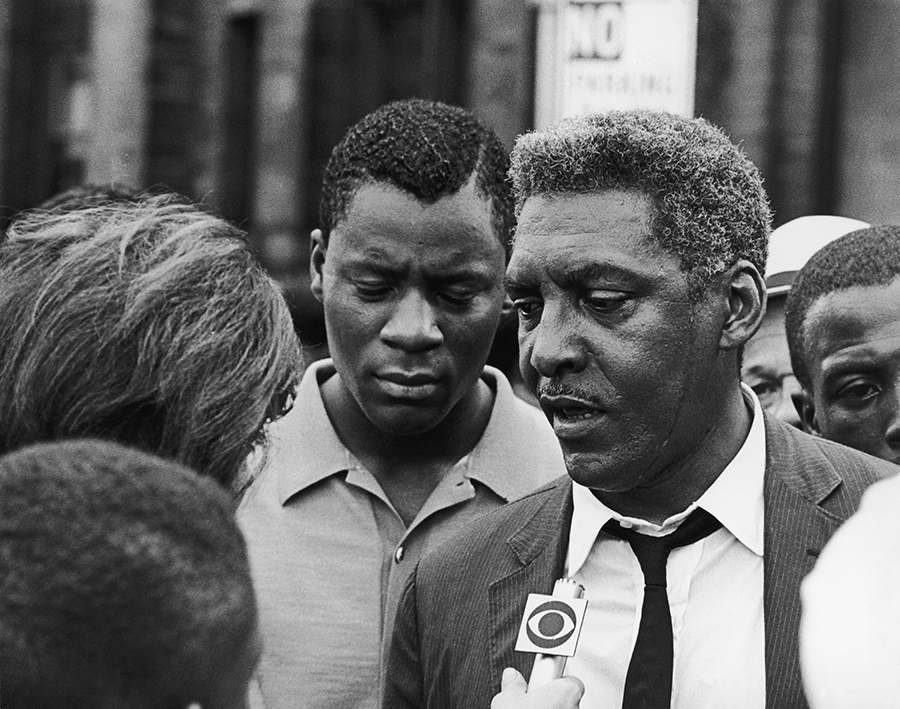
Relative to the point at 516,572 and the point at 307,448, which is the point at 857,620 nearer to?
the point at 516,572

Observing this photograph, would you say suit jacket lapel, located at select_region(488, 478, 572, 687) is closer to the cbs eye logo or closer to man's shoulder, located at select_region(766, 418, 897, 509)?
the cbs eye logo

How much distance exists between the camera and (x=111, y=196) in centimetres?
291

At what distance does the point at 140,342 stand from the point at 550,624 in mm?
763

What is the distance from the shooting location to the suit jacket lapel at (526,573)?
2764 millimetres

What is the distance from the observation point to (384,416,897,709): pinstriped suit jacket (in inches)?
105

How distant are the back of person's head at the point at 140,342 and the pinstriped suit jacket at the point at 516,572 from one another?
1.68 ft

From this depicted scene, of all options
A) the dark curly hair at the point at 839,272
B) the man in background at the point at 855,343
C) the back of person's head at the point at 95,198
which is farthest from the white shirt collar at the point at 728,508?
the back of person's head at the point at 95,198

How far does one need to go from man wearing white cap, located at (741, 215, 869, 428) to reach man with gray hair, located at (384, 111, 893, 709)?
1.31 meters

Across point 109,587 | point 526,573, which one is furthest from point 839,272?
point 109,587

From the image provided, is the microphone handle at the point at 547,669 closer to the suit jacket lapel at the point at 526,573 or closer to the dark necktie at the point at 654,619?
the dark necktie at the point at 654,619

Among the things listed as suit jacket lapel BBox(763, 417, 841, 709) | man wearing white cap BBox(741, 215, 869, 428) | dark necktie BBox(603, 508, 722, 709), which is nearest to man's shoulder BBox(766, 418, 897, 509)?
suit jacket lapel BBox(763, 417, 841, 709)

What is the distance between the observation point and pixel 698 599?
2.67 metres

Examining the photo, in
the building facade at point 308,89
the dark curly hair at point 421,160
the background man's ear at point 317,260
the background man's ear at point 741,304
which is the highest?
the dark curly hair at point 421,160

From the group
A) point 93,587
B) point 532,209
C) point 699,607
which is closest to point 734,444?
point 699,607
